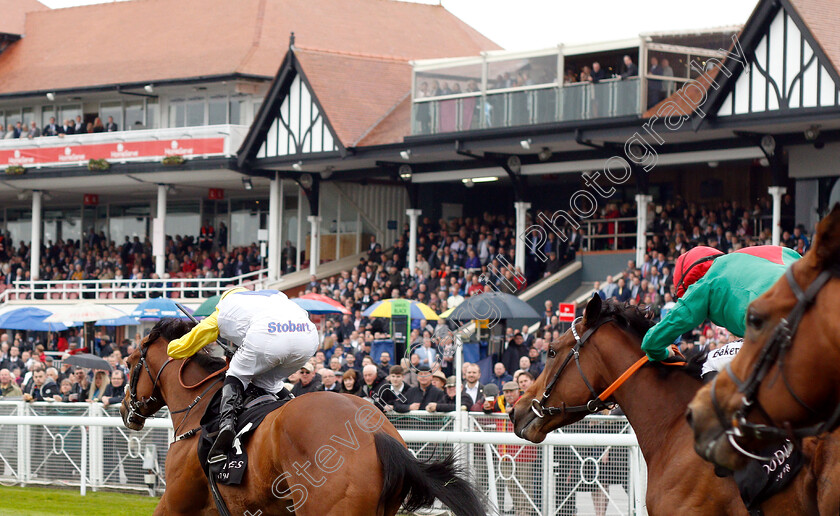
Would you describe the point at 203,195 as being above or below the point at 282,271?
above

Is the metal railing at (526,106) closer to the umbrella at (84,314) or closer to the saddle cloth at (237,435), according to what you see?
the umbrella at (84,314)

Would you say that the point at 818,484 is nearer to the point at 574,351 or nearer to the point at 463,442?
the point at 574,351

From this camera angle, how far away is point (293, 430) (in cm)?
499

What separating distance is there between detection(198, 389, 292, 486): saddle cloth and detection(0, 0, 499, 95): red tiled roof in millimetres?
22964

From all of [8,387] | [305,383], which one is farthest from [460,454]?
[8,387]

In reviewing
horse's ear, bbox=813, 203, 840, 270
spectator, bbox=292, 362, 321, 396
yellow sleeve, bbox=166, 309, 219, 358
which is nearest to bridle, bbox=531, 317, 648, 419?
yellow sleeve, bbox=166, 309, 219, 358

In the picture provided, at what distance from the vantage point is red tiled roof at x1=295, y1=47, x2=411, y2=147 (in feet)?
76.4

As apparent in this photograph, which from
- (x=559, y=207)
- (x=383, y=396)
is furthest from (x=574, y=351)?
(x=559, y=207)

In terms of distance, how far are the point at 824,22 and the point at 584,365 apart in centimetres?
1302

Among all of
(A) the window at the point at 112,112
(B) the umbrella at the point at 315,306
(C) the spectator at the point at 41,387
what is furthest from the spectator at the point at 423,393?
(A) the window at the point at 112,112

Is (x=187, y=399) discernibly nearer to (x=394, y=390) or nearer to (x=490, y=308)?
(x=394, y=390)

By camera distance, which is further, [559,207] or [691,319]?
[559,207]

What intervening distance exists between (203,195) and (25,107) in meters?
6.26

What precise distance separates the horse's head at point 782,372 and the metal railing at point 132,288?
2112 cm
